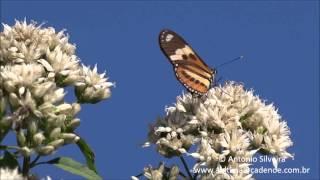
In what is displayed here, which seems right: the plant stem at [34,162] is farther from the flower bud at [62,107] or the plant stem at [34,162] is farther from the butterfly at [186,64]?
the butterfly at [186,64]

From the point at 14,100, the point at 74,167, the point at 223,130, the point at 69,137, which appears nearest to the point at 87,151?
the point at 74,167

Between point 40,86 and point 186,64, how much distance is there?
8.63 ft

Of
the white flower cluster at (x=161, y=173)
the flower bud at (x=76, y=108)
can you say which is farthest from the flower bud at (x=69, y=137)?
the white flower cluster at (x=161, y=173)

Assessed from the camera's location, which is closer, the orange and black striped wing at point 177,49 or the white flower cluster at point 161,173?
the white flower cluster at point 161,173

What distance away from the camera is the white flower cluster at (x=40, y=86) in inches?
320

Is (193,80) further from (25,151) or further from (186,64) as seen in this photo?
(25,151)

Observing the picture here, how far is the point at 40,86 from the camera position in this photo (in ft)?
27.5

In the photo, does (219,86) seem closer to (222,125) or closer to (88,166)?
(222,125)

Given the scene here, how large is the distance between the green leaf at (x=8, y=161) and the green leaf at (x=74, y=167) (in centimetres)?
81

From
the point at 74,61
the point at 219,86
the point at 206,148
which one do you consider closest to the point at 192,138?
the point at 206,148

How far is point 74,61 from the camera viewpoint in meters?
9.42

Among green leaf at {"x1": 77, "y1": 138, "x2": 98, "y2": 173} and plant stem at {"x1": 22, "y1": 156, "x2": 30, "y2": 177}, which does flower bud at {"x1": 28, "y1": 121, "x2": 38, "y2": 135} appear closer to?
plant stem at {"x1": 22, "y1": 156, "x2": 30, "y2": 177}

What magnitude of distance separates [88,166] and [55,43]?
1545 millimetres

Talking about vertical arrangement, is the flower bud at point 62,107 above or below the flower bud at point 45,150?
above
